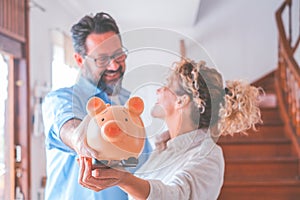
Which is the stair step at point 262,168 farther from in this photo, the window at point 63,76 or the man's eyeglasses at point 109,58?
the man's eyeglasses at point 109,58

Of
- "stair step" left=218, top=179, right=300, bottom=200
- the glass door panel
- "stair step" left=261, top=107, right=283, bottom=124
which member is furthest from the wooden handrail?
the glass door panel

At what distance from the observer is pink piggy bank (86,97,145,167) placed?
23.6 inches

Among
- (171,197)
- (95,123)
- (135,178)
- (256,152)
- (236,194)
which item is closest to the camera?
(95,123)

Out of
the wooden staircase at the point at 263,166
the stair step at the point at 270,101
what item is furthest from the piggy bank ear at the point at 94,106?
the stair step at the point at 270,101

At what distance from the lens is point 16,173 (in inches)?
112

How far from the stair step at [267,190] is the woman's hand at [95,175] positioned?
259cm

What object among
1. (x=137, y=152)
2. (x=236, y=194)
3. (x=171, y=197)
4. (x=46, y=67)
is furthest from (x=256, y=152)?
(x=137, y=152)

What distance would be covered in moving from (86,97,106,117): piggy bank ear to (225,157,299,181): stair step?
288 centimetres

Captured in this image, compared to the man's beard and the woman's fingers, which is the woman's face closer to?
the man's beard

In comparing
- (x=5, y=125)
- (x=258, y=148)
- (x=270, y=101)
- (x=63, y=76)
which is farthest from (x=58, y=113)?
(x=270, y=101)

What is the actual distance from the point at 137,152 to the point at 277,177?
9.62 ft

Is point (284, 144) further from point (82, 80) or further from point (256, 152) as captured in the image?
point (82, 80)

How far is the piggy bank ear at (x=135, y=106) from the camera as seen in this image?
64cm

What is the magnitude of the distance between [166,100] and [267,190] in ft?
8.02
